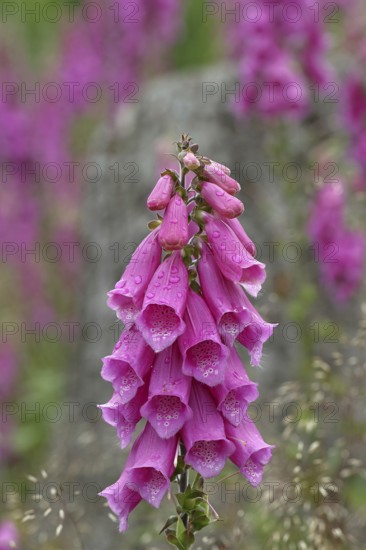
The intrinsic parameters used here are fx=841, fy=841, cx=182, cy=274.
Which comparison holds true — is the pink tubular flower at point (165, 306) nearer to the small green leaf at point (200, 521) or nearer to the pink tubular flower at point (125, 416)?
the pink tubular flower at point (125, 416)

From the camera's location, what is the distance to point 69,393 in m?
5.25

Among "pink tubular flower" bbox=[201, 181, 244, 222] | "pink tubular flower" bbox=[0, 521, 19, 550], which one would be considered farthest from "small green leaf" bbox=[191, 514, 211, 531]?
"pink tubular flower" bbox=[0, 521, 19, 550]

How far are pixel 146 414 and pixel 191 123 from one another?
12.6ft

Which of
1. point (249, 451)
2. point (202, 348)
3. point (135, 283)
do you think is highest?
point (135, 283)

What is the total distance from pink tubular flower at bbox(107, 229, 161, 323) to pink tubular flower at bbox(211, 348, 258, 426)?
228 millimetres

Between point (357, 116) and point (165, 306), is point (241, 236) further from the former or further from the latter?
point (357, 116)

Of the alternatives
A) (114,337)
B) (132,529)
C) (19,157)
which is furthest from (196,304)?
(19,157)

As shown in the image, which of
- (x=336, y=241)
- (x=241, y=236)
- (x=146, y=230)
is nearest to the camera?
(x=241, y=236)

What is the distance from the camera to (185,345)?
166 cm

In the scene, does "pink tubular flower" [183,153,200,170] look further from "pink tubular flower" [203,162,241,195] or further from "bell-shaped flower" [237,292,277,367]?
"bell-shaped flower" [237,292,277,367]

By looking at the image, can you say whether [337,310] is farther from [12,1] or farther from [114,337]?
[12,1]

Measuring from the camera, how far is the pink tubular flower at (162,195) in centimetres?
165

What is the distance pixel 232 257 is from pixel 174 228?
0.14 metres

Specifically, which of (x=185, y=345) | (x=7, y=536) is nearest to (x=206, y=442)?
(x=185, y=345)
